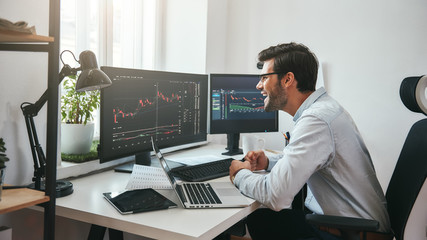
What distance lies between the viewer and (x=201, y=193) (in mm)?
1421

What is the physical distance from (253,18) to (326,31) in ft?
1.86

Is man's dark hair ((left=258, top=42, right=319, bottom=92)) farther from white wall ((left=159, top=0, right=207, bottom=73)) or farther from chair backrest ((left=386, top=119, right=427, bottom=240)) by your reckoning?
white wall ((left=159, top=0, right=207, bottom=73))

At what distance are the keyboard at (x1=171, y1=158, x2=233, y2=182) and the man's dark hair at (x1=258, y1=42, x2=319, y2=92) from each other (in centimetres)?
51

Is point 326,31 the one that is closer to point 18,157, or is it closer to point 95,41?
point 95,41

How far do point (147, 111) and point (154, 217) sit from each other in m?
0.70

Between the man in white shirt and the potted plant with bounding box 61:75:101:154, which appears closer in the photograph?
the man in white shirt

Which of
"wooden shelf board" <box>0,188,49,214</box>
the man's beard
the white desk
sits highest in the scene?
the man's beard

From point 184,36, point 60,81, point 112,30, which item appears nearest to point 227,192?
point 60,81

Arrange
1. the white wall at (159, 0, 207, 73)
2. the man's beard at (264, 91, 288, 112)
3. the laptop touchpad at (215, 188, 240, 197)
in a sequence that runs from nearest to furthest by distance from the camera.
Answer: the laptop touchpad at (215, 188, 240, 197) → the man's beard at (264, 91, 288, 112) → the white wall at (159, 0, 207, 73)

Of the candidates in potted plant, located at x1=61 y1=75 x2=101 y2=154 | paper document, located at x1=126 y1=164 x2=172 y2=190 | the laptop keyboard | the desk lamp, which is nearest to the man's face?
the laptop keyboard

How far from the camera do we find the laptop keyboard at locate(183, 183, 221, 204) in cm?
133

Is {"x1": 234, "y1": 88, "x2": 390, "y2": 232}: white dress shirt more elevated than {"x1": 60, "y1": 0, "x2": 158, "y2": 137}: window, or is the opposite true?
{"x1": 60, "y1": 0, "x2": 158, "y2": 137}: window

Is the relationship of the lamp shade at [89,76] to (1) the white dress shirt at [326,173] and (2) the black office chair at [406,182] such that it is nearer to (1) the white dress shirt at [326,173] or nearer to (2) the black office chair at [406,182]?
(1) the white dress shirt at [326,173]

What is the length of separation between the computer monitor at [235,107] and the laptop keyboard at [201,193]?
0.75 meters
